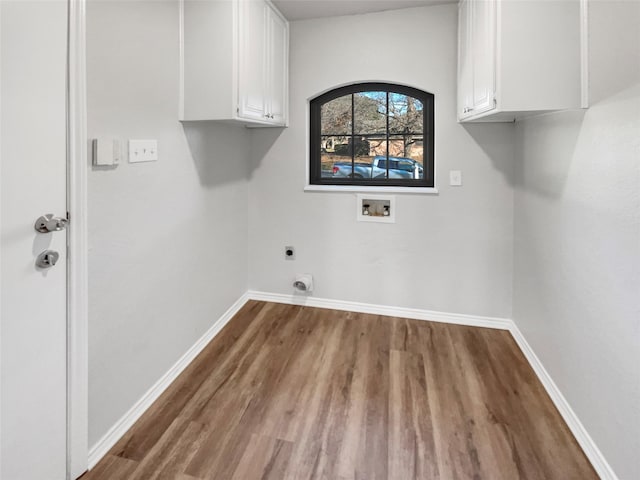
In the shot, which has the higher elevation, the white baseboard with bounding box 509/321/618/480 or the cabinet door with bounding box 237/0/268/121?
the cabinet door with bounding box 237/0/268/121

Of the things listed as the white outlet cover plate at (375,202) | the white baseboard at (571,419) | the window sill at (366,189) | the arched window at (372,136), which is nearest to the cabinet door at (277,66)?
the arched window at (372,136)

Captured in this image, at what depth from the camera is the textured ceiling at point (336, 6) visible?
8.65ft

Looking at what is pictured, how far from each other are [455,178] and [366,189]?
2.20 ft

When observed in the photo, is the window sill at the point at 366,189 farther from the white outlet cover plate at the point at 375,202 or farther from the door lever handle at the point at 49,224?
the door lever handle at the point at 49,224

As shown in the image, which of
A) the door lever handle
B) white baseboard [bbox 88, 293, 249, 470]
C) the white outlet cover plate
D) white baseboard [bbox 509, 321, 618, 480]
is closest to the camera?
the door lever handle

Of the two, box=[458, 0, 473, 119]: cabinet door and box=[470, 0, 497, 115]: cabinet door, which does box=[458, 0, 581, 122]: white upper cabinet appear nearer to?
box=[470, 0, 497, 115]: cabinet door

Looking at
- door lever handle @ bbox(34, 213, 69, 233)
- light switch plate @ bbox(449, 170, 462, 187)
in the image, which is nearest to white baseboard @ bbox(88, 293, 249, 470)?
door lever handle @ bbox(34, 213, 69, 233)

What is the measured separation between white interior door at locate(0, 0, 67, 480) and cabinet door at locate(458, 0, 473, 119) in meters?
2.12

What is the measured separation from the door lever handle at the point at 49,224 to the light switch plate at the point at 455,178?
2.43 metres

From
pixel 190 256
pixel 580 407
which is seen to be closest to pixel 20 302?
pixel 190 256

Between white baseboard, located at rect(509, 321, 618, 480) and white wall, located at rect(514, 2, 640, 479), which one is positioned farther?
white baseboard, located at rect(509, 321, 618, 480)

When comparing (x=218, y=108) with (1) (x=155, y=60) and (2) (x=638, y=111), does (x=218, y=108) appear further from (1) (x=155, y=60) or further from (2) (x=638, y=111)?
(2) (x=638, y=111)

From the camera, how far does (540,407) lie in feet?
6.29

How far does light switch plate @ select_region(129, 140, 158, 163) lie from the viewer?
67.5 inches
